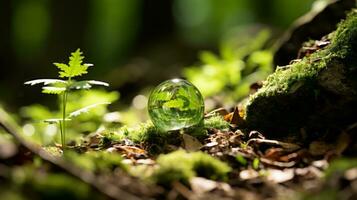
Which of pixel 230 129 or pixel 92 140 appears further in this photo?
pixel 92 140

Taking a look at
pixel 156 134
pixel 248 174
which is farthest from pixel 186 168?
pixel 156 134

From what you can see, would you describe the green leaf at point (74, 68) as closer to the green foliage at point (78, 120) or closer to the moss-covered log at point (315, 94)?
the moss-covered log at point (315, 94)

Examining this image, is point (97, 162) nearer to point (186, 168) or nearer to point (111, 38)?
point (186, 168)

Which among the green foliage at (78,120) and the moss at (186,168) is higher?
the green foliage at (78,120)

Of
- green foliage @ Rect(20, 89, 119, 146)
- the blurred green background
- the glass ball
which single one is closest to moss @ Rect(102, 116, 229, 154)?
the glass ball

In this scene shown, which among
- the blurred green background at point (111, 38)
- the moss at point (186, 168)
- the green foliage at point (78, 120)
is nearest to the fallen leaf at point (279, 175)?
the moss at point (186, 168)

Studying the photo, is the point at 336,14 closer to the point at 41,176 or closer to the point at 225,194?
the point at 225,194

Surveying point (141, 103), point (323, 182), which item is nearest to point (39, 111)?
point (141, 103)
